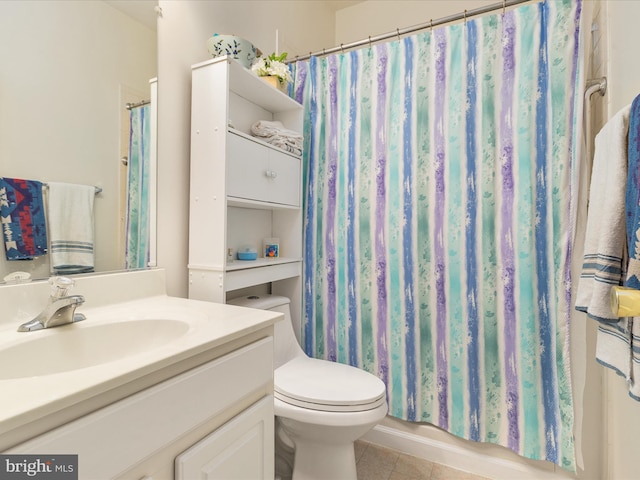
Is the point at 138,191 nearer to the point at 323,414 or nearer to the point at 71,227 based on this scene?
the point at 71,227

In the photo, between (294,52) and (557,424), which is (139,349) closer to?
(557,424)

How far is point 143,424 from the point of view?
61 centimetres

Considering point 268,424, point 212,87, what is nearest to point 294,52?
point 212,87

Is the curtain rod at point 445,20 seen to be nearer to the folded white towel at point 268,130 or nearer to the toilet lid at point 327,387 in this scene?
the folded white towel at point 268,130

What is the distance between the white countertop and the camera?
0.47 metres

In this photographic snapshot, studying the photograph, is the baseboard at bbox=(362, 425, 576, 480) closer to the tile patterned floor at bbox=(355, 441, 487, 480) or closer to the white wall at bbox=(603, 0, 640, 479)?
the tile patterned floor at bbox=(355, 441, 487, 480)

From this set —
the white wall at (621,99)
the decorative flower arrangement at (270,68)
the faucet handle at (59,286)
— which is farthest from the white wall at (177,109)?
the white wall at (621,99)

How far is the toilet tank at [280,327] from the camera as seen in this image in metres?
1.54

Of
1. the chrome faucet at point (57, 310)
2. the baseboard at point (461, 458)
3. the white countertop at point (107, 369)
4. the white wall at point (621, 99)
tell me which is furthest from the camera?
the baseboard at point (461, 458)

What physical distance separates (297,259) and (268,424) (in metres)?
0.93

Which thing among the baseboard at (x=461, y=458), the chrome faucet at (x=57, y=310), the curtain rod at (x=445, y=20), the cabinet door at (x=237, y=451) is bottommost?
the baseboard at (x=461, y=458)

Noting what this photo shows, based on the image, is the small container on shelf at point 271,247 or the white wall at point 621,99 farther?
the small container on shelf at point 271,247

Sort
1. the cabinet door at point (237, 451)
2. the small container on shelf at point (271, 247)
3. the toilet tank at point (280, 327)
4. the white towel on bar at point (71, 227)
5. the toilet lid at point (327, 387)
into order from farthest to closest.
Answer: the small container on shelf at point (271, 247), the toilet tank at point (280, 327), the toilet lid at point (327, 387), the white towel on bar at point (71, 227), the cabinet door at point (237, 451)

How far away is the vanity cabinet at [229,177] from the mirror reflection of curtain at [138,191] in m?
0.17
